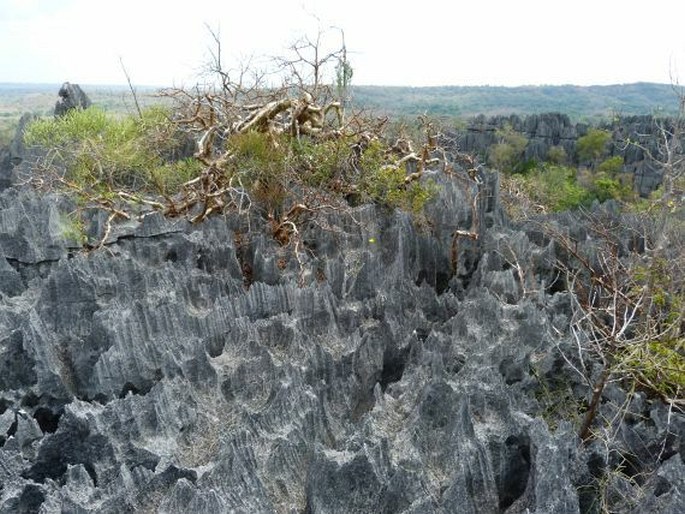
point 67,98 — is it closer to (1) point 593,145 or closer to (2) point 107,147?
(2) point 107,147

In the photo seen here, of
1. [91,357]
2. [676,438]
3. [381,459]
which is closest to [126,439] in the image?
[91,357]

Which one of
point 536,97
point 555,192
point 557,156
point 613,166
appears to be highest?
point 536,97

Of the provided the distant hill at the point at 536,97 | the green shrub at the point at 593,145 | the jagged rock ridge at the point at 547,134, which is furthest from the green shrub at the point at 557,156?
the distant hill at the point at 536,97

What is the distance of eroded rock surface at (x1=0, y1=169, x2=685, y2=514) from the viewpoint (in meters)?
4.75

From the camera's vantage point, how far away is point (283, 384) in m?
5.67

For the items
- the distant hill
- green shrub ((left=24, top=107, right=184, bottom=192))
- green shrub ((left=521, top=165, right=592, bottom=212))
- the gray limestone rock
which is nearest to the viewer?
green shrub ((left=24, top=107, right=184, bottom=192))

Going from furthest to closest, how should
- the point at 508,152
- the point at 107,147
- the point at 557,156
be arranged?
1. the point at 557,156
2. the point at 508,152
3. the point at 107,147

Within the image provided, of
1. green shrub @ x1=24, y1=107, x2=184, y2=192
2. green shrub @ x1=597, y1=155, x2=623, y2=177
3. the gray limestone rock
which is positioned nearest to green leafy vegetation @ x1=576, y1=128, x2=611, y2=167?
green shrub @ x1=597, y1=155, x2=623, y2=177

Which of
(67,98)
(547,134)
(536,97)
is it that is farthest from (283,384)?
(536,97)

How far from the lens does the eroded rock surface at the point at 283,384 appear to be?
4746 millimetres

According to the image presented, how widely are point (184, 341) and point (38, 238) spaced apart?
3.75m

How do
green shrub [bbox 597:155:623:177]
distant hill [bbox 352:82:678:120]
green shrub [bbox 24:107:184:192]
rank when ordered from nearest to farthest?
green shrub [bbox 24:107:184:192], green shrub [bbox 597:155:623:177], distant hill [bbox 352:82:678:120]

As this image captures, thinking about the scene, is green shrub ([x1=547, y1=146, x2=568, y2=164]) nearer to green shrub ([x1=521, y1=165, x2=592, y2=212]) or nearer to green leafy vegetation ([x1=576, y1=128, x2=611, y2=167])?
green leafy vegetation ([x1=576, y1=128, x2=611, y2=167])

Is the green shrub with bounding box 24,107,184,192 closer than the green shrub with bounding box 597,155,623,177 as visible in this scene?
Yes
